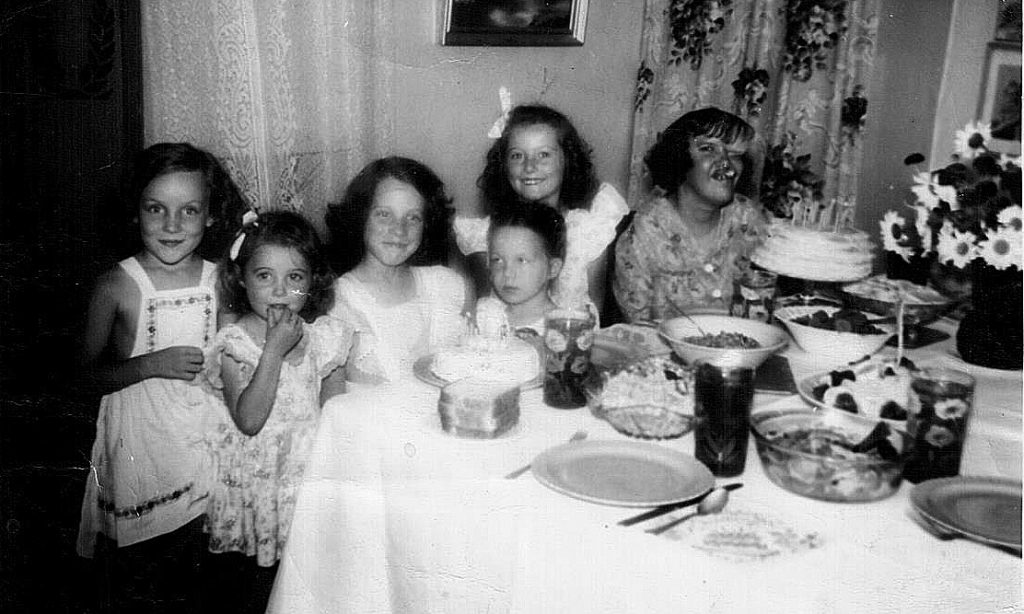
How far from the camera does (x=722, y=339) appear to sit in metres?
1.37

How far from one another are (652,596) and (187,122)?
1097 millimetres

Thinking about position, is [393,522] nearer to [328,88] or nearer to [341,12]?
[328,88]

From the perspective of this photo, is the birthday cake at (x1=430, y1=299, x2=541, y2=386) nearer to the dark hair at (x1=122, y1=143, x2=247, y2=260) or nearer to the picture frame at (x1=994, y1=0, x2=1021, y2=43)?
the dark hair at (x1=122, y1=143, x2=247, y2=260)

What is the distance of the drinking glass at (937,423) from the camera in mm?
1019

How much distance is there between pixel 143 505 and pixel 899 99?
2.76 metres

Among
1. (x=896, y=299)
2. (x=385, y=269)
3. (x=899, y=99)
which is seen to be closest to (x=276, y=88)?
(x=385, y=269)

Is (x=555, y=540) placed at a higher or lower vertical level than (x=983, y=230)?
lower

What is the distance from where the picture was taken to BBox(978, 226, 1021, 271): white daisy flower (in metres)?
1.27

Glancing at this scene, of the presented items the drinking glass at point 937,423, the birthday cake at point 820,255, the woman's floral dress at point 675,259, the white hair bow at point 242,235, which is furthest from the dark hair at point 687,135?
the drinking glass at point 937,423

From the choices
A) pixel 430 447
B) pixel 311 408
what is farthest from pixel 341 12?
pixel 430 447

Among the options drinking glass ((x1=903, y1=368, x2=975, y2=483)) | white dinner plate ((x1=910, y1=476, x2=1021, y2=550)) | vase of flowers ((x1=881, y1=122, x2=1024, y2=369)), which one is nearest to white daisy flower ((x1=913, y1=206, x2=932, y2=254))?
vase of flowers ((x1=881, y1=122, x2=1024, y2=369))

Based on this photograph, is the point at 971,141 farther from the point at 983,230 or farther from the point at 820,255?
the point at 820,255

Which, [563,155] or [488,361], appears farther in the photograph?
[563,155]

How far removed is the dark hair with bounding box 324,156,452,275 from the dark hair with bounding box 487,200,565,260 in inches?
5.9
